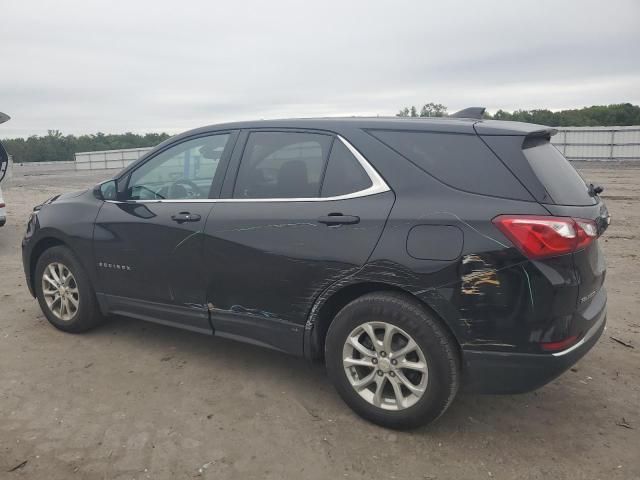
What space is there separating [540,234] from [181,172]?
255cm

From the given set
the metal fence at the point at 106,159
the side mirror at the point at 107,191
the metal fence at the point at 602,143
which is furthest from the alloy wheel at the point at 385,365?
the metal fence at the point at 106,159

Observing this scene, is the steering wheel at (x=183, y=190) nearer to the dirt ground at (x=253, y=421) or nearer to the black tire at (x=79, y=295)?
the black tire at (x=79, y=295)

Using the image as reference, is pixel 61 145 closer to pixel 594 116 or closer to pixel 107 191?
pixel 594 116

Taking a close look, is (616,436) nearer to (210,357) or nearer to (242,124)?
(210,357)

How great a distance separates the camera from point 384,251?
2.90 m

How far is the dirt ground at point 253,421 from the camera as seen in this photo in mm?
2736

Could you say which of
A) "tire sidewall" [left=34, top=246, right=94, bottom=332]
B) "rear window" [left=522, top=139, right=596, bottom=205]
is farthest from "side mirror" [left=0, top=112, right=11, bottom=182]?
"rear window" [left=522, top=139, right=596, bottom=205]

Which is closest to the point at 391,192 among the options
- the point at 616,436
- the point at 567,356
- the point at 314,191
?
the point at 314,191

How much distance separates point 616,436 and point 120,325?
3.88 metres

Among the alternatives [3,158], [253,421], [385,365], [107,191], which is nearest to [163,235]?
[107,191]

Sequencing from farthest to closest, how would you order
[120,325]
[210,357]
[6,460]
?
1. [120,325]
2. [210,357]
3. [6,460]

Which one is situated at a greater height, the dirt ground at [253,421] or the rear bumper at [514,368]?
the rear bumper at [514,368]

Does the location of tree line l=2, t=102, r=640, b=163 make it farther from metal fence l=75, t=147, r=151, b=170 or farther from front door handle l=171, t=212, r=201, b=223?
front door handle l=171, t=212, r=201, b=223

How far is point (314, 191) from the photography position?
10.6 feet
